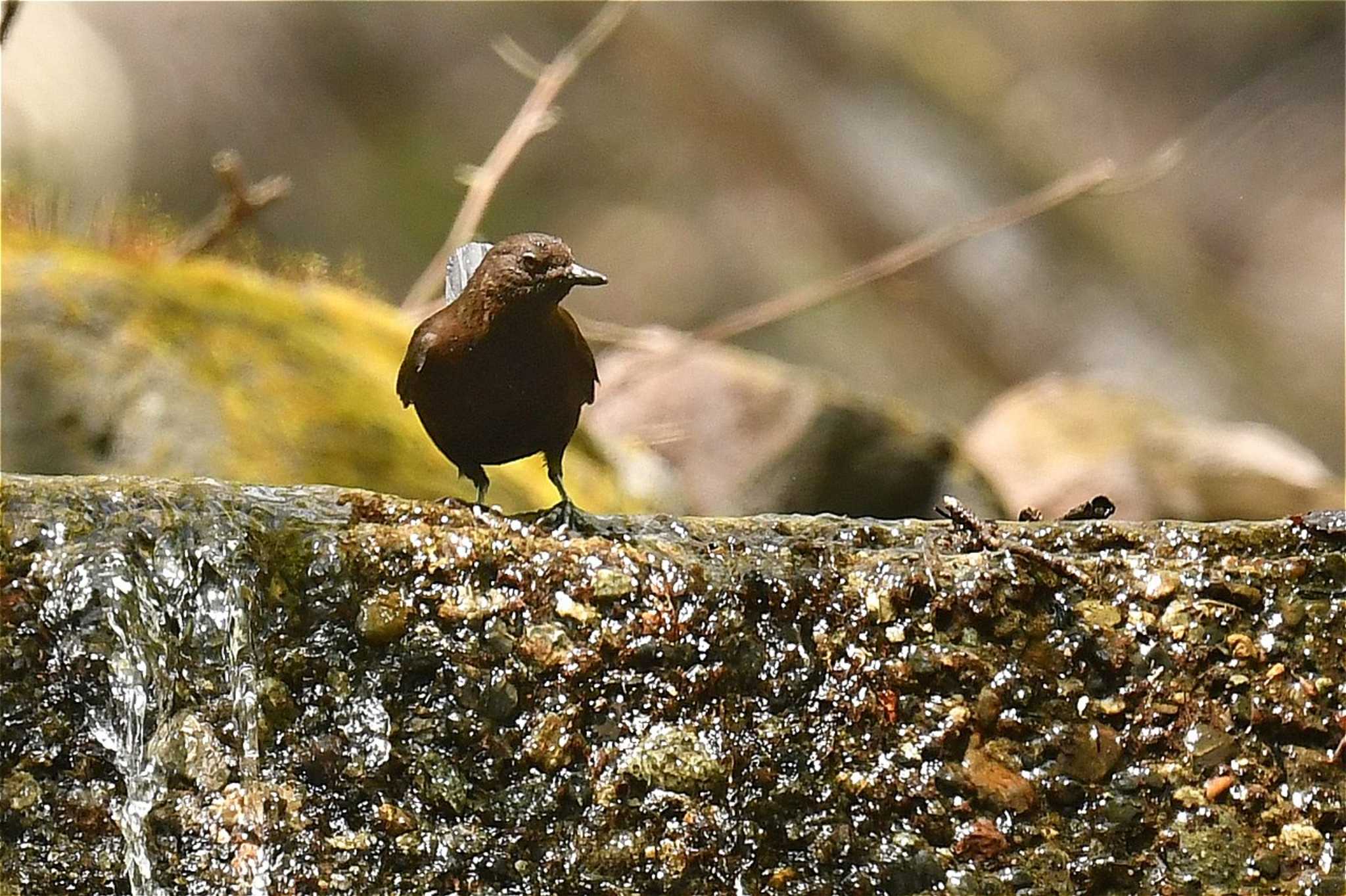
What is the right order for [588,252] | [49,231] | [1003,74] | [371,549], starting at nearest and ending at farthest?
[371,549], [49,231], [1003,74], [588,252]

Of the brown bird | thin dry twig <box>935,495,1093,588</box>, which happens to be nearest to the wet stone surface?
thin dry twig <box>935,495,1093,588</box>

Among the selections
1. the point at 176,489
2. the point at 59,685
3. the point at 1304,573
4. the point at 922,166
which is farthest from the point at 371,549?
the point at 922,166

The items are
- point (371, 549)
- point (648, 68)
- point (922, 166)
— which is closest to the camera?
point (371, 549)

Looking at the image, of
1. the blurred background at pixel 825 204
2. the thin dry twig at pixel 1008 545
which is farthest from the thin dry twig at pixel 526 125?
the thin dry twig at pixel 1008 545

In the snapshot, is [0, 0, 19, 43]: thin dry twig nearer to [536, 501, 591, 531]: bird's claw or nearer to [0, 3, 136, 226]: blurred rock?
[536, 501, 591, 531]: bird's claw

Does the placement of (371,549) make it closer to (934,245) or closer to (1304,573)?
(1304,573)
